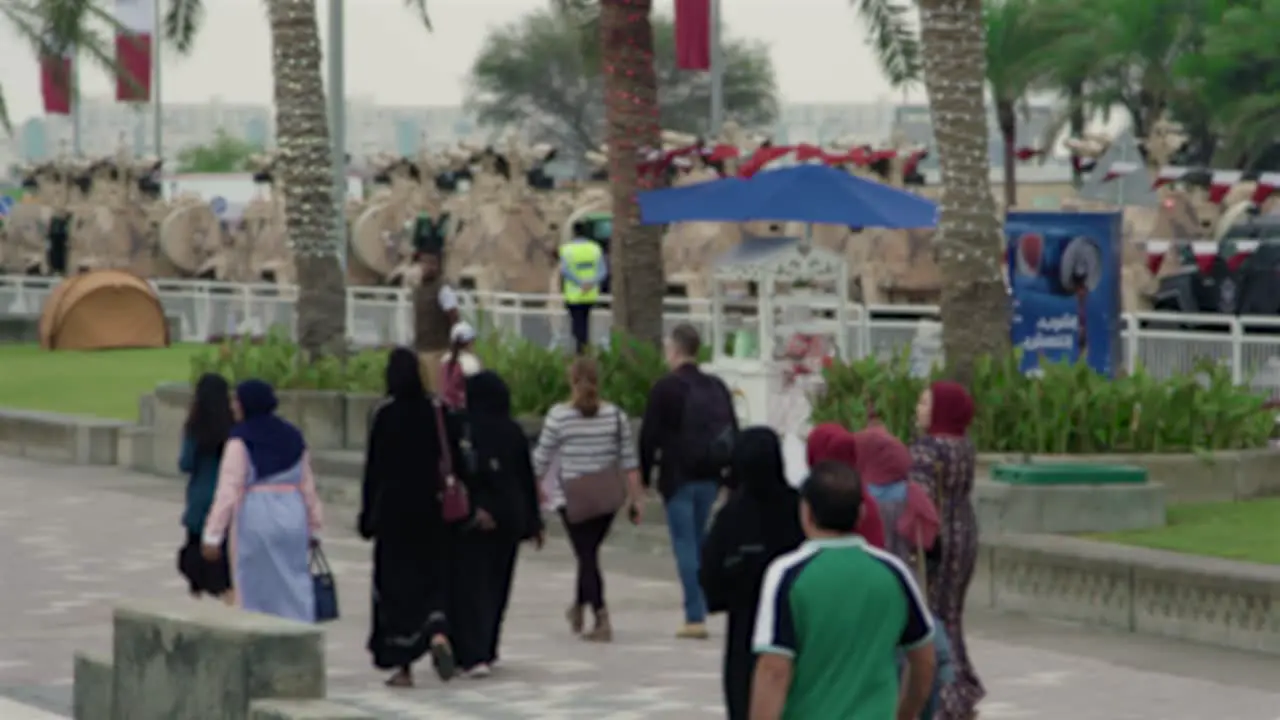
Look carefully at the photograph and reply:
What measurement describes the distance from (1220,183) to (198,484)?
1950 centimetres

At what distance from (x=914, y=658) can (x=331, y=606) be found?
654 centimetres

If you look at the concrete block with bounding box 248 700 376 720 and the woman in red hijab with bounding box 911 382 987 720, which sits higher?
the woman in red hijab with bounding box 911 382 987 720

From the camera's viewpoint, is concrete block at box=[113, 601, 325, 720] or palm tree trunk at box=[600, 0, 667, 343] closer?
concrete block at box=[113, 601, 325, 720]

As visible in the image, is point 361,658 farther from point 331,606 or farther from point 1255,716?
point 1255,716

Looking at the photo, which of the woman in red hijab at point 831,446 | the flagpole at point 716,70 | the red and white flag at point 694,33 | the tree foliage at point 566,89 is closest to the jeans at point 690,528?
the woman in red hijab at point 831,446

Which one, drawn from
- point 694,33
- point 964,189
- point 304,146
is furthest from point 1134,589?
point 694,33

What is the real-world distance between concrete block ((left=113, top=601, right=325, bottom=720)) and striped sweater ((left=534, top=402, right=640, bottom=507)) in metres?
4.73

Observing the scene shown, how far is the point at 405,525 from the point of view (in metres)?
14.7

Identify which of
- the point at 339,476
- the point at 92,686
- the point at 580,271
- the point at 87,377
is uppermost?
the point at 580,271

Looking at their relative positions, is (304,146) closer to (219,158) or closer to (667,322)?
(667,322)

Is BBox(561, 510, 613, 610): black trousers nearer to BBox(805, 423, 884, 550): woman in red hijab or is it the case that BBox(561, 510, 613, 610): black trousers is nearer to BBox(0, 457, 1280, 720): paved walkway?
BBox(0, 457, 1280, 720): paved walkway

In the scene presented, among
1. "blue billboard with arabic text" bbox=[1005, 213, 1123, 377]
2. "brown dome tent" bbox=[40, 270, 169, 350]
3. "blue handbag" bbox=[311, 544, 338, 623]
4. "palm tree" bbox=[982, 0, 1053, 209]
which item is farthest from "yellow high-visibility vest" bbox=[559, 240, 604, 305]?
"palm tree" bbox=[982, 0, 1053, 209]

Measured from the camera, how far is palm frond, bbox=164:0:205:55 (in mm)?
38531

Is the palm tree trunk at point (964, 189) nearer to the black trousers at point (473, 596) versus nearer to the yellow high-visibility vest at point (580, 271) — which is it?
the black trousers at point (473, 596)
